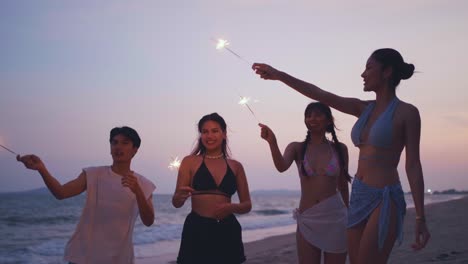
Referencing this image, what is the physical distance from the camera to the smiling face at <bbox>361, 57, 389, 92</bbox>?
13.0ft

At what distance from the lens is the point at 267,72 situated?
13.8 feet

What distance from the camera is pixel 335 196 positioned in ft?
17.1

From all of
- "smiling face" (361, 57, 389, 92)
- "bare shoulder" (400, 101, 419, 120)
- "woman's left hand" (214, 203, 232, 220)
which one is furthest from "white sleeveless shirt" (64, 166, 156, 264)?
"bare shoulder" (400, 101, 419, 120)

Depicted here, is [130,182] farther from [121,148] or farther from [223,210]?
[223,210]

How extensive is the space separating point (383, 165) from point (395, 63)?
74 centimetres

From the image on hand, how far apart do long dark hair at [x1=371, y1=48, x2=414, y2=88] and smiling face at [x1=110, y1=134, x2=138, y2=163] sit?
2.27m

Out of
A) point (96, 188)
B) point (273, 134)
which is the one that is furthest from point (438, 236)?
point (96, 188)

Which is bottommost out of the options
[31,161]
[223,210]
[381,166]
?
[223,210]

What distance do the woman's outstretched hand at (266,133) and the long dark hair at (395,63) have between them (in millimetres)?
1195

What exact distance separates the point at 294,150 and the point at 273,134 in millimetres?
625

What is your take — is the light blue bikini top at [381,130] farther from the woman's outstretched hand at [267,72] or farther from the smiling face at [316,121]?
the smiling face at [316,121]

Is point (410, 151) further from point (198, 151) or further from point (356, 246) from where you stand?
point (198, 151)

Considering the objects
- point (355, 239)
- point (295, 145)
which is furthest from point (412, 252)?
point (355, 239)

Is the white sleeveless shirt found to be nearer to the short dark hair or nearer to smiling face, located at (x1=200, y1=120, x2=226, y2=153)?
the short dark hair
